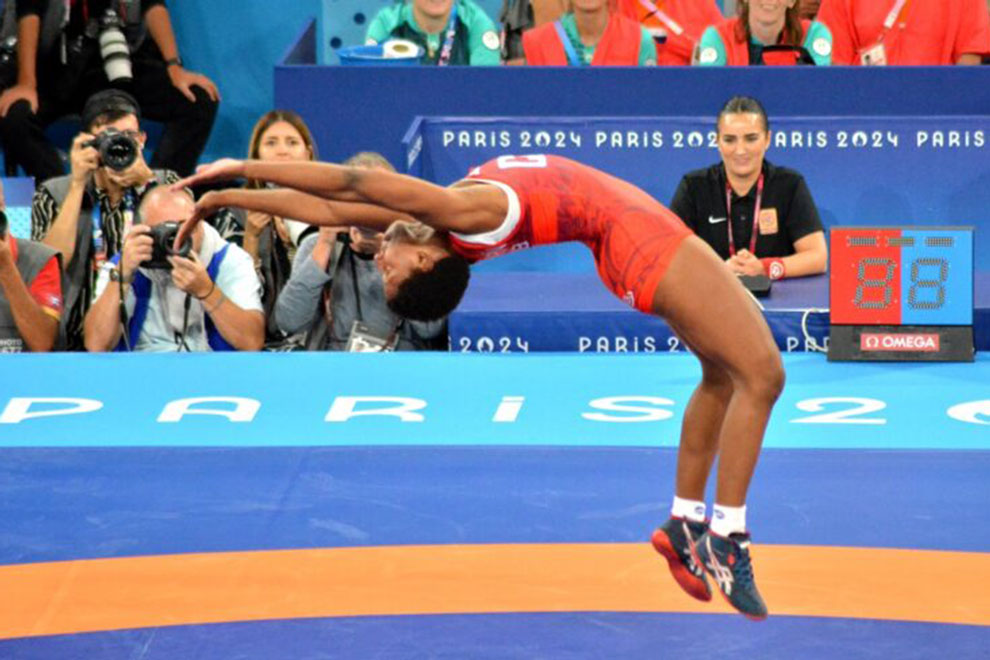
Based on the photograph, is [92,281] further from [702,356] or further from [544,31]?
[702,356]

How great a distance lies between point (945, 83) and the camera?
7.79m

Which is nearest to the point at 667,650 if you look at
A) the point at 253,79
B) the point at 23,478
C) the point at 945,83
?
the point at 23,478

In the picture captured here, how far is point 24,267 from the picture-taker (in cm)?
636

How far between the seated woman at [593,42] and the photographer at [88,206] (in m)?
2.18

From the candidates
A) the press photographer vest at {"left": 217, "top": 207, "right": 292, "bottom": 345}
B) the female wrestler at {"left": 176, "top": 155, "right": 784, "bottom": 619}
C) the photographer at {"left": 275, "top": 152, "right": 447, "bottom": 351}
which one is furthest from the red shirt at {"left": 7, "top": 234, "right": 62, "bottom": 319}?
the female wrestler at {"left": 176, "top": 155, "right": 784, "bottom": 619}

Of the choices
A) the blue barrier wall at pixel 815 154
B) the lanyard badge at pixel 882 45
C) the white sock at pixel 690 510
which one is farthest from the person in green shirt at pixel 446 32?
the white sock at pixel 690 510

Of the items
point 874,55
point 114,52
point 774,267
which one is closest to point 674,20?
point 874,55

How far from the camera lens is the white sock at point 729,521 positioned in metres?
4.15

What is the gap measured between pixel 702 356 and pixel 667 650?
0.73 m

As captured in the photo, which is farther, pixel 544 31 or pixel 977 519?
pixel 544 31

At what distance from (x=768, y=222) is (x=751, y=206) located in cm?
10

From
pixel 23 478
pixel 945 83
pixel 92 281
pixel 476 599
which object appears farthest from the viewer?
pixel 945 83

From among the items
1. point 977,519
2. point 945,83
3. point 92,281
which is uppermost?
point 945,83

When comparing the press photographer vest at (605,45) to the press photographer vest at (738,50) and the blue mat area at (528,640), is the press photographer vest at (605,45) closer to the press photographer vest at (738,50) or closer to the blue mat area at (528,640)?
the press photographer vest at (738,50)
